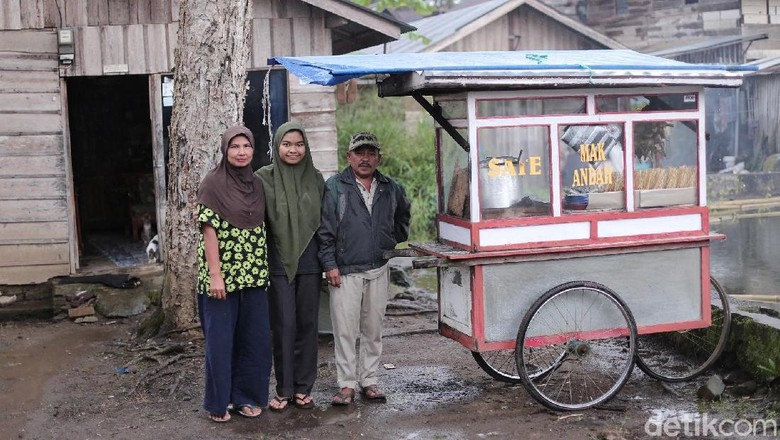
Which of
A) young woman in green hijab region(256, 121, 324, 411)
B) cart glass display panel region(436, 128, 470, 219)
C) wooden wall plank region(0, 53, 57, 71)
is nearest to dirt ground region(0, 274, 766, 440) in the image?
young woman in green hijab region(256, 121, 324, 411)

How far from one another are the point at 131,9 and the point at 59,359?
3978 millimetres

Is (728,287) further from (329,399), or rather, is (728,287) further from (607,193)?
(329,399)

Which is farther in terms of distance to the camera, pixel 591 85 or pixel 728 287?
pixel 728 287

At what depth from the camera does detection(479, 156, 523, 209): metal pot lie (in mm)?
5883

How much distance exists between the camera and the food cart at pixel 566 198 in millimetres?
5785

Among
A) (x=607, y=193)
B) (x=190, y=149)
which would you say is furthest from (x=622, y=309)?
(x=190, y=149)

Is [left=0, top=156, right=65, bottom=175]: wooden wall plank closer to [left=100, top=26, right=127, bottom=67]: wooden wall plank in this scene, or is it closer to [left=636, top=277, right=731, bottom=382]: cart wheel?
[left=100, top=26, right=127, bottom=67]: wooden wall plank

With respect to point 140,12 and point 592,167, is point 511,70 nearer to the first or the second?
point 592,167

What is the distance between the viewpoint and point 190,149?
7.92 m

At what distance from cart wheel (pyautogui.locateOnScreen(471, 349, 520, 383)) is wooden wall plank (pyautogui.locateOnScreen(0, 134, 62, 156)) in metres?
5.43

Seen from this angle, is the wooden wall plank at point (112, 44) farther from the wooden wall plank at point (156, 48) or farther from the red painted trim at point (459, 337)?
the red painted trim at point (459, 337)

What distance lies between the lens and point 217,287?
5.64m

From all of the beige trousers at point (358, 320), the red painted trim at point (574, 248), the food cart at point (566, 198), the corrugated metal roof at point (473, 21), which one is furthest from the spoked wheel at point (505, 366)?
the corrugated metal roof at point (473, 21)

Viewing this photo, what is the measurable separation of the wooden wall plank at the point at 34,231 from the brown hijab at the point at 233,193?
4.76 meters
